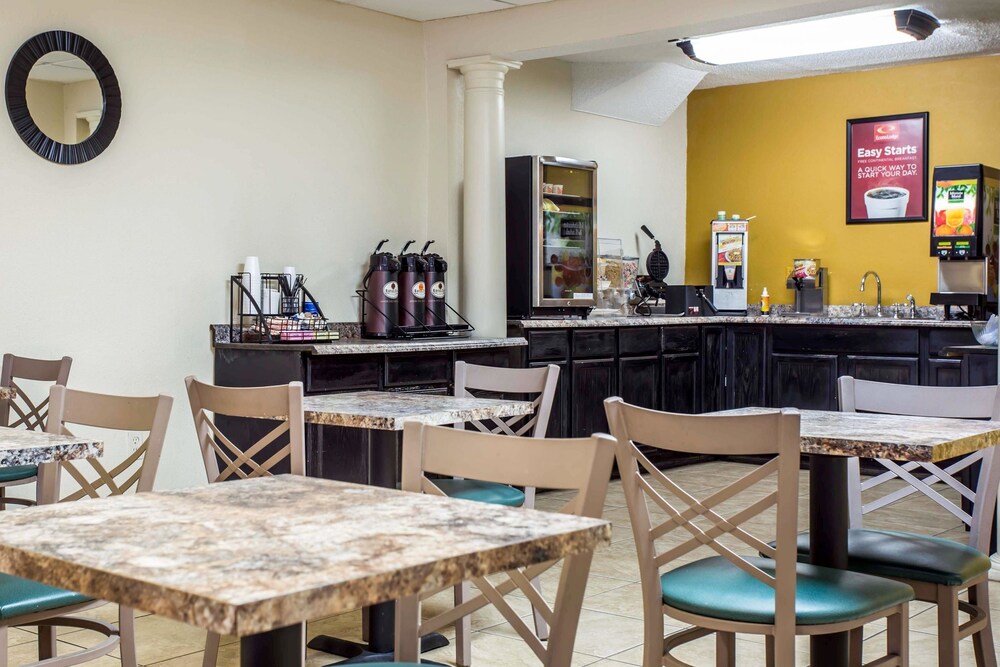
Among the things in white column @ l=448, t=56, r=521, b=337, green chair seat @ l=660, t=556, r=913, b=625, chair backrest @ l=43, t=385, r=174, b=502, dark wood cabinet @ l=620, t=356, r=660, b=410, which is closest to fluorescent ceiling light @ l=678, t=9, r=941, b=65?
white column @ l=448, t=56, r=521, b=337

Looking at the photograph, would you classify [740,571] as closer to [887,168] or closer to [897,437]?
[897,437]

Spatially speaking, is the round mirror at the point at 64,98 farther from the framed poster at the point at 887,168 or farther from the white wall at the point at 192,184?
the framed poster at the point at 887,168

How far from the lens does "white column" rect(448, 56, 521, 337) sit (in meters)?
6.40

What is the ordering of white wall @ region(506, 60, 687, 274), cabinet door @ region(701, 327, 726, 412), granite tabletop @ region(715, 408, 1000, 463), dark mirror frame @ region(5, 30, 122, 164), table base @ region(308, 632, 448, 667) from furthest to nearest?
cabinet door @ region(701, 327, 726, 412) → white wall @ region(506, 60, 687, 274) → dark mirror frame @ region(5, 30, 122, 164) → table base @ region(308, 632, 448, 667) → granite tabletop @ region(715, 408, 1000, 463)

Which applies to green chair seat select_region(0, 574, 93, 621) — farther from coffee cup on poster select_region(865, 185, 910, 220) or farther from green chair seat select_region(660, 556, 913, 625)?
coffee cup on poster select_region(865, 185, 910, 220)

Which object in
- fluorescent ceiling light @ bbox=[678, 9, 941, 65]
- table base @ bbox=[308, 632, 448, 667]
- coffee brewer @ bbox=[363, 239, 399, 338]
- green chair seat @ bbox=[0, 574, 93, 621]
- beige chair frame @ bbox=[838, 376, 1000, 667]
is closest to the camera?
green chair seat @ bbox=[0, 574, 93, 621]

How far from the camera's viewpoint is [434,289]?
612 cm

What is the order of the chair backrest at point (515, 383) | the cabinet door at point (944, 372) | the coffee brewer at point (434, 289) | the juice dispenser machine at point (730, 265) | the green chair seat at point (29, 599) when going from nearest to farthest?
the green chair seat at point (29, 599) < the chair backrest at point (515, 383) < the coffee brewer at point (434, 289) < the cabinet door at point (944, 372) < the juice dispenser machine at point (730, 265)

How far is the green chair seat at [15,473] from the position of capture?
159 inches

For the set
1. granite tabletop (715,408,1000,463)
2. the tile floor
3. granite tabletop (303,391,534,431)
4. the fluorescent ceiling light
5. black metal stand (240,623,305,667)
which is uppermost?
the fluorescent ceiling light

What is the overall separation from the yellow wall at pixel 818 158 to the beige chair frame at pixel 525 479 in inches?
259

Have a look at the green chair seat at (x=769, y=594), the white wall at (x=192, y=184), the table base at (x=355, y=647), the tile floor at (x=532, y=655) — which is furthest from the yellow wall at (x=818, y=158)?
the green chair seat at (x=769, y=594)

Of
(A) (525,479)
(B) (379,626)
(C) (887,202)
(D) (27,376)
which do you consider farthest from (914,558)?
(C) (887,202)

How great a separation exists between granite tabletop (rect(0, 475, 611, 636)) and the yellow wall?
6.85 meters
